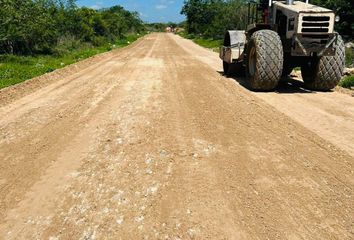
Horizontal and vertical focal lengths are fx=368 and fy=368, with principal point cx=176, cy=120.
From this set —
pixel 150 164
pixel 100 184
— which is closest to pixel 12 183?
pixel 100 184

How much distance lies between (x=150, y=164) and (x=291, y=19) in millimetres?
6233

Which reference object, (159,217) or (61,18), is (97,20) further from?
(159,217)

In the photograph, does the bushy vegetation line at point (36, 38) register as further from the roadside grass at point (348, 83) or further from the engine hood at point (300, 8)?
the roadside grass at point (348, 83)

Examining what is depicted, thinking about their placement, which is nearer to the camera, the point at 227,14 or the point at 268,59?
the point at 268,59

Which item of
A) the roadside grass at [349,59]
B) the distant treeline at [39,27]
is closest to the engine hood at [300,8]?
the roadside grass at [349,59]

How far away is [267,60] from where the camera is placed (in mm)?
8961

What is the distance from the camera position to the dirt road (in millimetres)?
3490

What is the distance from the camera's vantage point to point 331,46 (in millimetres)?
8781

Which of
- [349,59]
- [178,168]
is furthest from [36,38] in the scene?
[178,168]

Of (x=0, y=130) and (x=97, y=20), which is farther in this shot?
→ (x=97, y=20)

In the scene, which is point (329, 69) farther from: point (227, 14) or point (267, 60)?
point (227, 14)

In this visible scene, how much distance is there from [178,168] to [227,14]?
33.5 metres

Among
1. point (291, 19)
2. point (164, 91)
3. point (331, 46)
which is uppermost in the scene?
point (291, 19)

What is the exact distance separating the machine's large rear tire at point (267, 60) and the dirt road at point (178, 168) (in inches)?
26.5
